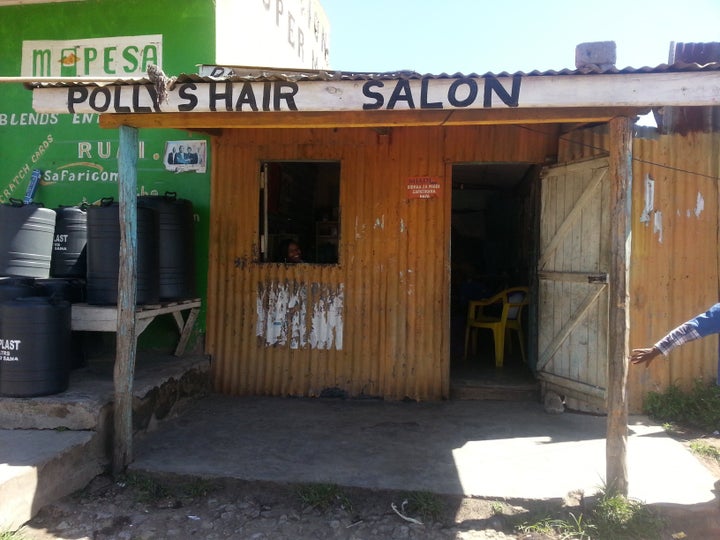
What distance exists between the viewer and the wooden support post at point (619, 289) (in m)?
3.73

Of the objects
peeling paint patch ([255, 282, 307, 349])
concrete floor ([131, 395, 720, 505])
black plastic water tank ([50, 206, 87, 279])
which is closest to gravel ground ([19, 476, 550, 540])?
concrete floor ([131, 395, 720, 505])

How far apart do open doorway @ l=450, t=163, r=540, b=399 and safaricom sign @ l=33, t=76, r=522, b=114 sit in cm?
241

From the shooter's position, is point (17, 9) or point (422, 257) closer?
point (422, 257)

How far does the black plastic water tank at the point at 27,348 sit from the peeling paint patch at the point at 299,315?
87.5 inches

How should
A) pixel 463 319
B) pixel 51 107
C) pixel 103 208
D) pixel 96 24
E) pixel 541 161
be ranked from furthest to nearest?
pixel 463 319 < pixel 96 24 < pixel 541 161 < pixel 103 208 < pixel 51 107

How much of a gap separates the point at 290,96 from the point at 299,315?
288 cm

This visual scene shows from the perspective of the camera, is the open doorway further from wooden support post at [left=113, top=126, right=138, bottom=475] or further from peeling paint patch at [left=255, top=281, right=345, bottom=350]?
wooden support post at [left=113, top=126, right=138, bottom=475]

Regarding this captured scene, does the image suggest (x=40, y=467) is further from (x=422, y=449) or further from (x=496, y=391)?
(x=496, y=391)

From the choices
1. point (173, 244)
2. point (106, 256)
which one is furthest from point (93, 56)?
point (106, 256)

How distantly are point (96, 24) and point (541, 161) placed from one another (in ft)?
17.7

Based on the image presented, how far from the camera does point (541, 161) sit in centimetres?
596

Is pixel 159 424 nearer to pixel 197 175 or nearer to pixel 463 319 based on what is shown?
pixel 197 175

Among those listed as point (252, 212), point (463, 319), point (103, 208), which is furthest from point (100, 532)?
point (463, 319)

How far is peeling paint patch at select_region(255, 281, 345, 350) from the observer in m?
6.12
